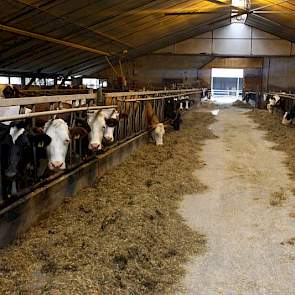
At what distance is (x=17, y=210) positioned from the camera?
14.0ft

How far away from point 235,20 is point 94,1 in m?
18.5

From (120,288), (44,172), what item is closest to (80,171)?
(44,172)

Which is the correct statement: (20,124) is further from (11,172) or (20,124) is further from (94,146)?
(94,146)

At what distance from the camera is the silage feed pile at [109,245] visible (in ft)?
10.9

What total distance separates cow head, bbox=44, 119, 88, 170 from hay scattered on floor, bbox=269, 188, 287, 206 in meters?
2.79

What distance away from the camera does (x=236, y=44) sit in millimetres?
29750

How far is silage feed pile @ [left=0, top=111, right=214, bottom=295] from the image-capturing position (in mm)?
3328

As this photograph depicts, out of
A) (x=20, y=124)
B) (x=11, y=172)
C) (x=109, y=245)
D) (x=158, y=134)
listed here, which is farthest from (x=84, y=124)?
(x=158, y=134)

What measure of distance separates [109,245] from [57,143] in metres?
1.61

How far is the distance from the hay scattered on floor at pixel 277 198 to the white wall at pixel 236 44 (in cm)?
2499

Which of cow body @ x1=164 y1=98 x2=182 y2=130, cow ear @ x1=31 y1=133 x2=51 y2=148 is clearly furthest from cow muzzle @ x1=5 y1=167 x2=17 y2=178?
cow body @ x1=164 y1=98 x2=182 y2=130

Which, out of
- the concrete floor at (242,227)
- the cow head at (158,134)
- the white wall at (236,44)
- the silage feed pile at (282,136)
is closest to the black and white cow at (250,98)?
the white wall at (236,44)

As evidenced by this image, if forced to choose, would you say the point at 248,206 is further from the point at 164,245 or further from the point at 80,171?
the point at 80,171

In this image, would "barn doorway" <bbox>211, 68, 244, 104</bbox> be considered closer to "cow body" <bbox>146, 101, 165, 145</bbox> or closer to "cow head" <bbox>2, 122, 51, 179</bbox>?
"cow body" <bbox>146, 101, 165, 145</bbox>
